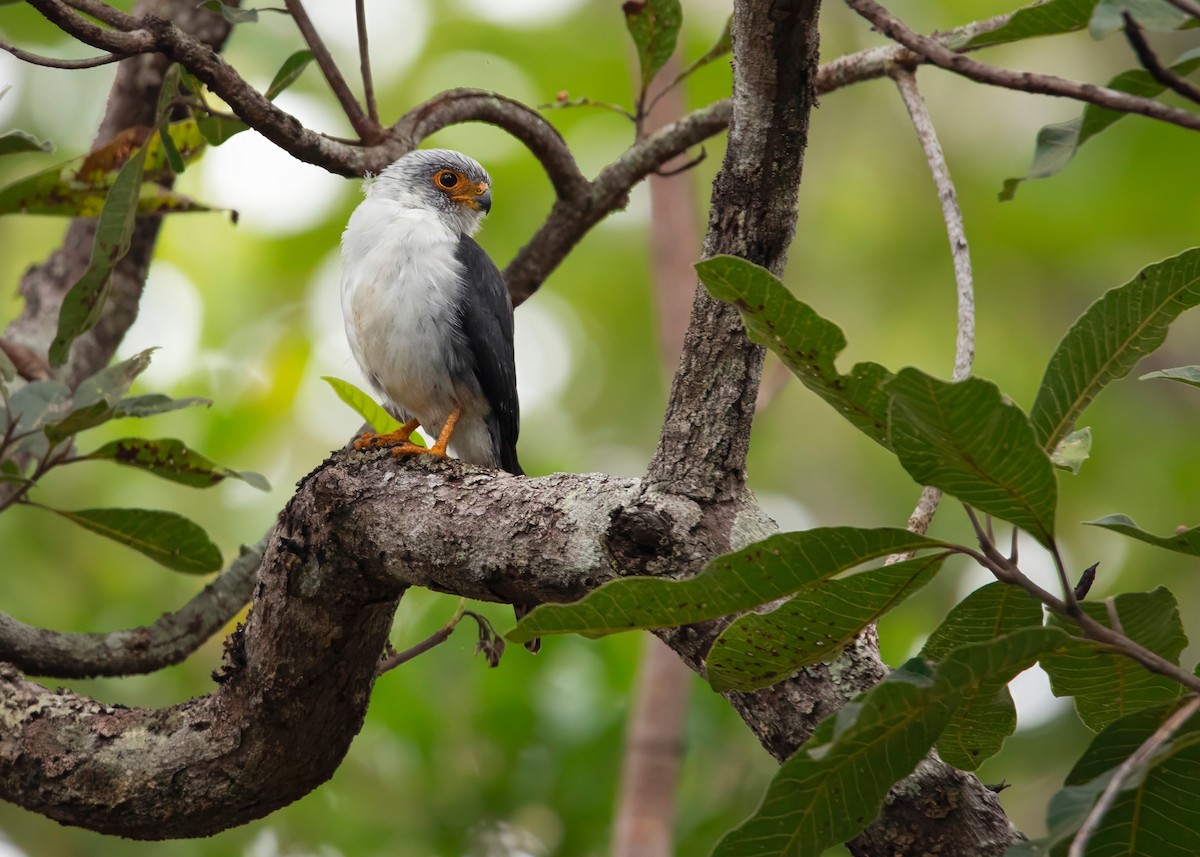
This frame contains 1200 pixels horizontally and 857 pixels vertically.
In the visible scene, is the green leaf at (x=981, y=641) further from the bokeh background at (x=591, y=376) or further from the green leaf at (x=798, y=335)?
the bokeh background at (x=591, y=376)

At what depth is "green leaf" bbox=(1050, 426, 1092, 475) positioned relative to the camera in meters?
1.91

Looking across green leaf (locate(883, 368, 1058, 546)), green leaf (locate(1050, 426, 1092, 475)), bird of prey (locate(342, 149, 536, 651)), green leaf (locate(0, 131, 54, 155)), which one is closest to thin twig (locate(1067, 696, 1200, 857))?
green leaf (locate(883, 368, 1058, 546))

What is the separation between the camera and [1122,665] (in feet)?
6.29

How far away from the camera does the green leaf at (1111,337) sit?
182 centimetres

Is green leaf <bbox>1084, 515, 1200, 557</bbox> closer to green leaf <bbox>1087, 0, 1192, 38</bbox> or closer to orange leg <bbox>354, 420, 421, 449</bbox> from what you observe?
green leaf <bbox>1087, 0, 1192, 38</bbox>

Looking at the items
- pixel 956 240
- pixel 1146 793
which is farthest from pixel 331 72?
pixel 1146 793

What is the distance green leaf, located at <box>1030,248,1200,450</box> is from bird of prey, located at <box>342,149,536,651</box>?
8.61ft

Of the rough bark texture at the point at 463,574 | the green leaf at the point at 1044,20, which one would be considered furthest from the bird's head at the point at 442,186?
the green leaf at the point at 1044,20

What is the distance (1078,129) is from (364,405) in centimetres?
258

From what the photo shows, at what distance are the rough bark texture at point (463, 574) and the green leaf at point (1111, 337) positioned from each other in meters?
0.57

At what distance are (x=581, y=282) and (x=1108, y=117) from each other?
931 centimetres

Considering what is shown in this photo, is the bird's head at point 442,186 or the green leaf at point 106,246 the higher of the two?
the bird's head at point 442,186

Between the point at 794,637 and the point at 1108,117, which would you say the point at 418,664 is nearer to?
Result: the point at 794,637

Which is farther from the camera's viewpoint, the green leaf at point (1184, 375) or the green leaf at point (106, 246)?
the green leaf at point (106, 246)
